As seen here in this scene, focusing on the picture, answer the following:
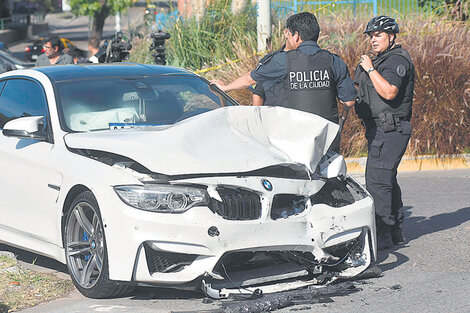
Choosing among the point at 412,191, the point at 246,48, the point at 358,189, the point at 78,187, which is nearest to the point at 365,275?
the point at 358,189

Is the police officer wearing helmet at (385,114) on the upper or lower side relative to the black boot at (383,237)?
upper

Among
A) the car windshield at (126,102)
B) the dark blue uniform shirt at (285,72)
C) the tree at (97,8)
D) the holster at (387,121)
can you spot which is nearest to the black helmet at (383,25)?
the dark blue uniform shirt at (285,72)

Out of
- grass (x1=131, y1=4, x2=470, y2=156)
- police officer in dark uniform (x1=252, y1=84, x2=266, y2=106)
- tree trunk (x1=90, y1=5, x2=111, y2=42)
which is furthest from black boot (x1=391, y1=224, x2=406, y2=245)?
tree trunk (x1=90, y1=5, x2=111, y2=42)

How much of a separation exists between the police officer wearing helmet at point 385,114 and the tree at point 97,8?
Answer: 1620 inches

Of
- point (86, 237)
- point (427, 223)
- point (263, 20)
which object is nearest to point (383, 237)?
point (427, 223)

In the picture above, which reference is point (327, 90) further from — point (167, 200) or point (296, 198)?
point (167, 200)

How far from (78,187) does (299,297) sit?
1603 mm

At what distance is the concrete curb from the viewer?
12086mm

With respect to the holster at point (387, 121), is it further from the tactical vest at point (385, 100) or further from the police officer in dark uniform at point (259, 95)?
the police officer in dark uniform at point (259, 95)

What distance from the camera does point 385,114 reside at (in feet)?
A: 24.1

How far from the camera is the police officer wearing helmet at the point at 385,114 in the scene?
24.0 ft

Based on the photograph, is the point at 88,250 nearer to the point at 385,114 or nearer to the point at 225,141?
the point at 225,141

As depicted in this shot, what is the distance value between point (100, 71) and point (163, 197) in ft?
6.88

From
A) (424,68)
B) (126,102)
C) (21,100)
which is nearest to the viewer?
(126,102)
